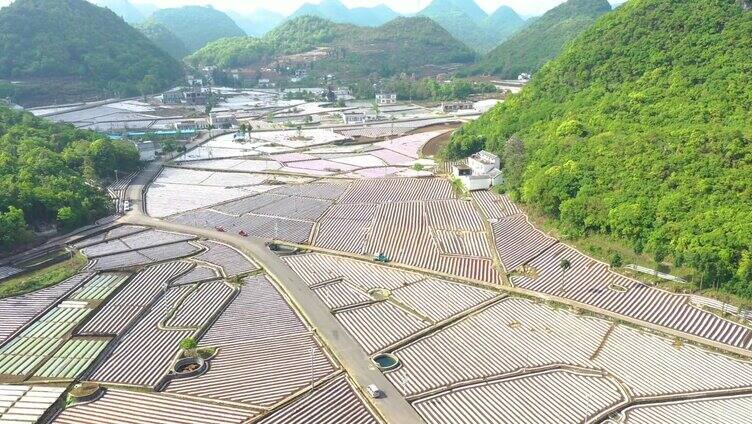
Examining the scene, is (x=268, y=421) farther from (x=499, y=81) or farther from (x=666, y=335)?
(x=499, y=81)

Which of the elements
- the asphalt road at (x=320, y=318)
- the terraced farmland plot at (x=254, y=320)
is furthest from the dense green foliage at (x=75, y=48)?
the terraced farmland plot at (x=254, y=320)

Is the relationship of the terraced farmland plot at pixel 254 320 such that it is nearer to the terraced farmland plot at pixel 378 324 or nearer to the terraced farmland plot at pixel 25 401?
the terraced farmland plot at pixel 378 324

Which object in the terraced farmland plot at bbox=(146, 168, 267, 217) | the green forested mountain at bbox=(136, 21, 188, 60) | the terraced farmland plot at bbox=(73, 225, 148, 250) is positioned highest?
the green forested mountain at bbox=(136, 21, 188, 60)

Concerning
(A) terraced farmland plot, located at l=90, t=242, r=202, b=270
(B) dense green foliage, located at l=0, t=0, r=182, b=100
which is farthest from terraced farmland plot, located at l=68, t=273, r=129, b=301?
(B) dense green foliage, located at l=0, t=0, r=182, b=100

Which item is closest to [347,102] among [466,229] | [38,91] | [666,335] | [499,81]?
[499,81]

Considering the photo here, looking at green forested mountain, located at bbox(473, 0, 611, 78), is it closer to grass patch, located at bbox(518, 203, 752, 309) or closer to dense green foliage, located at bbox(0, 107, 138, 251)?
dense green foliage, located at bbox(0, 107, 138, 251)

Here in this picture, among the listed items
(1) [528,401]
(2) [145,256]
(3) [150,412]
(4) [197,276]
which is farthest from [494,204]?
(3) [150,412]
